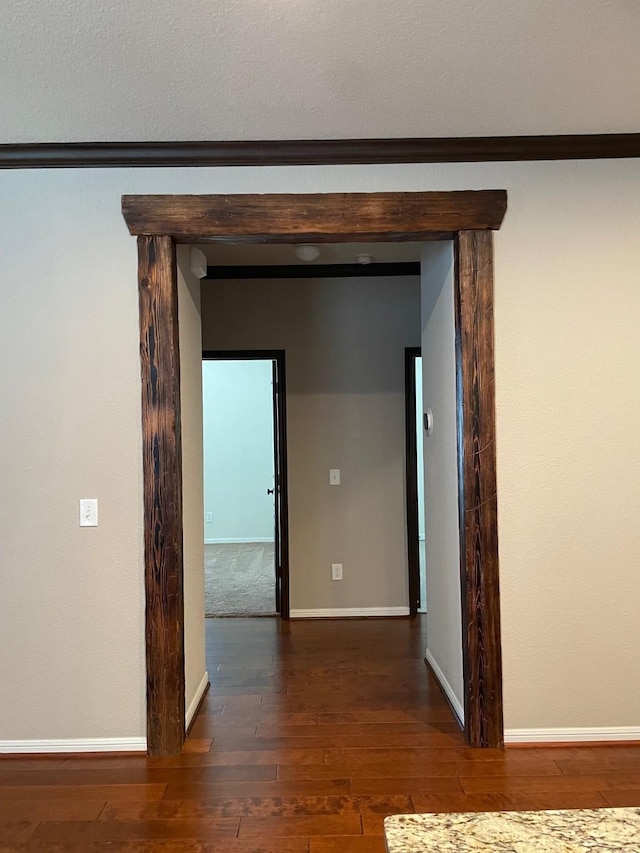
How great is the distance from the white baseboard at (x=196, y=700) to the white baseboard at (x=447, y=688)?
1.23 metres

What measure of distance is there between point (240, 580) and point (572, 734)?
139 inches

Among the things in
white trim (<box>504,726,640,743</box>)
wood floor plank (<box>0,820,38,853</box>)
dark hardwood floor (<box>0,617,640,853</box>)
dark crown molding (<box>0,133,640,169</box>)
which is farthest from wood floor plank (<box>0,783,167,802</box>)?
dark crown molding (<box>0,133,640,169</box>)

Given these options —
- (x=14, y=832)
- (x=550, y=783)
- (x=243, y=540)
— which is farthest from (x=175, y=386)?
(x=243, y=540)

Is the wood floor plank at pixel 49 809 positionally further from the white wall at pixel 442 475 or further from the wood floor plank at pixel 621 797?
the wood floor plank at pixel 621 797

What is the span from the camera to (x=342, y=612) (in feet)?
14.2

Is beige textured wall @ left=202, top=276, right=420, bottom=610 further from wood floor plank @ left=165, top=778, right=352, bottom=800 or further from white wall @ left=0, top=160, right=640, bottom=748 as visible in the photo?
wood floor plank @ left=165, top=778, right=352, bottom=800

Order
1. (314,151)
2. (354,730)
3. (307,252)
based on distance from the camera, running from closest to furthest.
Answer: (314,151) < (354,730) < (307,252)

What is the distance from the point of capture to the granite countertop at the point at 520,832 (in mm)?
761

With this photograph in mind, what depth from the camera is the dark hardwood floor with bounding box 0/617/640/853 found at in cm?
197

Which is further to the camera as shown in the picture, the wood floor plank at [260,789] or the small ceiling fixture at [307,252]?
the small ceiling fixture at [307,252]

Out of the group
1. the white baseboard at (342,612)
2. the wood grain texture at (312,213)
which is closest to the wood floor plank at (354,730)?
the white baseboard at (342,612)

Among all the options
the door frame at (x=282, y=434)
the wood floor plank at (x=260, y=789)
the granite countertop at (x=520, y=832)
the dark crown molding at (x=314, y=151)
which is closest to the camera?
the granite countertop at (x=520, y=832)

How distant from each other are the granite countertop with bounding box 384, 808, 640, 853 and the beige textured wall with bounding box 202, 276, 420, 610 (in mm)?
3522

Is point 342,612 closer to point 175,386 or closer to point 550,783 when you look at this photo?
point 550,783
